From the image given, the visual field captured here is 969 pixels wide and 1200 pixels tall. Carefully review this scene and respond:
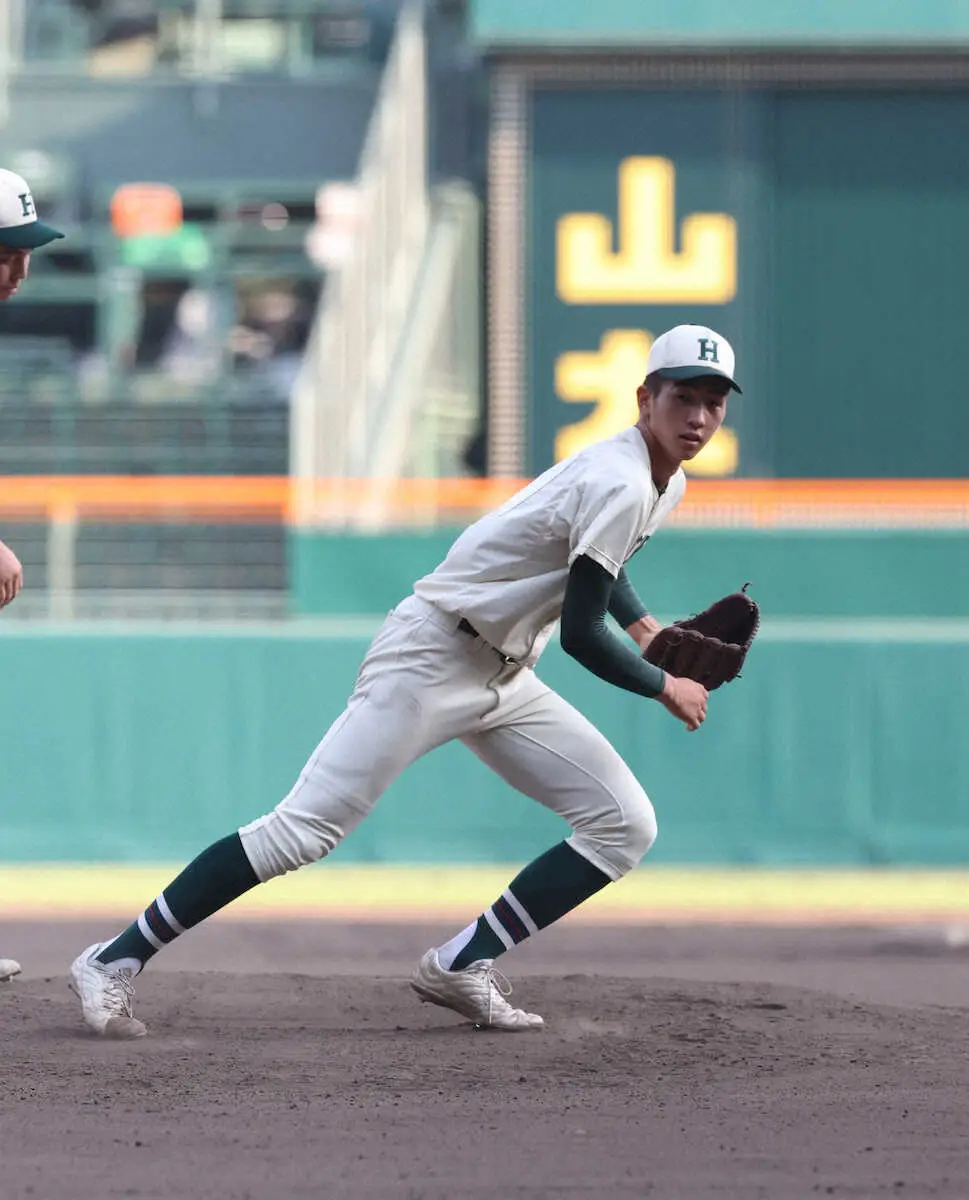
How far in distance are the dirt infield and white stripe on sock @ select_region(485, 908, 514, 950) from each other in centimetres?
26

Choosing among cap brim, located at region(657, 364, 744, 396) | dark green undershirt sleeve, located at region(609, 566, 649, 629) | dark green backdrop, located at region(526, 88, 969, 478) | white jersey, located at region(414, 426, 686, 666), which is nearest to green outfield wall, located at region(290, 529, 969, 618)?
dark green backdrop, located at region(526, 88, 969, 478)

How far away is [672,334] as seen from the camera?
5.60 meters

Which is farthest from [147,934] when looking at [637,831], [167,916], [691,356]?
[691,356]

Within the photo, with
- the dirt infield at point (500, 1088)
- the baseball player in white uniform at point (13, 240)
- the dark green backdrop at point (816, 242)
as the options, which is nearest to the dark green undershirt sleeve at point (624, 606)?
the dirt infield at point (500, 1088)

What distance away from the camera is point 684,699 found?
18.1 ft

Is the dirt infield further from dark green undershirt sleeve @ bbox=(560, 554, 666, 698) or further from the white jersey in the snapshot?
the white jersey

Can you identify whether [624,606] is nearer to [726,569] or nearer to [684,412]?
[684,412]

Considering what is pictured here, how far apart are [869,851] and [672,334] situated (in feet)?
17.3

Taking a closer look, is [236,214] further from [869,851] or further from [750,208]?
[869,851]

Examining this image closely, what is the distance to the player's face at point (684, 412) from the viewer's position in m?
5.53

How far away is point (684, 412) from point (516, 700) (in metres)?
0.91

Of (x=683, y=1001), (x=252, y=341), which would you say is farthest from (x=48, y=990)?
(x=252, y=341)

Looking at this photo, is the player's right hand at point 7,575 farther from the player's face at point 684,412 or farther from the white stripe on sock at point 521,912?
the player's face at point 684,412

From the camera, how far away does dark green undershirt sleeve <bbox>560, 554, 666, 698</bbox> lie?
212 inches
